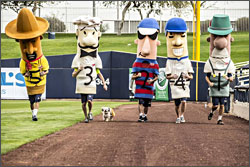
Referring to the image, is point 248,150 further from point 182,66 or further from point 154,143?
point 182,66

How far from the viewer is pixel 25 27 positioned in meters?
14.1

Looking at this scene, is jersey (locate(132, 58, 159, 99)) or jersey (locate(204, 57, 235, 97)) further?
jersey (locate(132, 58, 159, 99))

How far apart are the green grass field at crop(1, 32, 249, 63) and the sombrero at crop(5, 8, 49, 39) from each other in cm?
2944

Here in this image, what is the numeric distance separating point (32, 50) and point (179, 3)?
3618 centimetres

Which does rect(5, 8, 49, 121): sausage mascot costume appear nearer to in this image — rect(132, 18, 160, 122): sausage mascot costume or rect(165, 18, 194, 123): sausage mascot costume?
rect(132, 18, 160, 122): sausage mascot costume

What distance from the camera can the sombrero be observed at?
13977 mm

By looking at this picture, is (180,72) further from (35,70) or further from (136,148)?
(136,148)

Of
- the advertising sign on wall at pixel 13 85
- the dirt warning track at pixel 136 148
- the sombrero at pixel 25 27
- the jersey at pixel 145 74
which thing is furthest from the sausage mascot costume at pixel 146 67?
the advertising sign on wall at pixel 13 85

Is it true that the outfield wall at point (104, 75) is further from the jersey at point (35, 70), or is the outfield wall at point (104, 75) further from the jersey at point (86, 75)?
the jersey at point (35, 70)

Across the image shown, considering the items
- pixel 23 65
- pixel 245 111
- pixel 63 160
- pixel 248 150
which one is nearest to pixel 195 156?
pixel 248 150

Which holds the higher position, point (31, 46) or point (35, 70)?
point (31, 46)

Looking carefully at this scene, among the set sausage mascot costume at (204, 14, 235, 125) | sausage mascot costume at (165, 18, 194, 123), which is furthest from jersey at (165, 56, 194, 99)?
sausage mascot costume at (204, 14, 235, 125)

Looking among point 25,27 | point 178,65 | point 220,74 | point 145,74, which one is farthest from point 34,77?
point 220,74

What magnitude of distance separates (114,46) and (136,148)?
37.3 m
